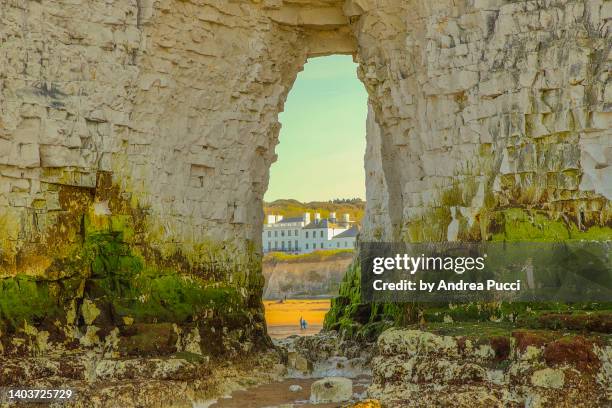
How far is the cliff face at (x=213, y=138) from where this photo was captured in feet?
76.6

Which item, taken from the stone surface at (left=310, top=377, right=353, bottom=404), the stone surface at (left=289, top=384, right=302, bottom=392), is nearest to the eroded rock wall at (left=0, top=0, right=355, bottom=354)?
the stone surface at (left=289, top=384, right=302, bottom=392)

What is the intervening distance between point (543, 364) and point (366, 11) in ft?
43.0

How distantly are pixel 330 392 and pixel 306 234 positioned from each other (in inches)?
3020

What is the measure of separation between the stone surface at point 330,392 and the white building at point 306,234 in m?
68.3

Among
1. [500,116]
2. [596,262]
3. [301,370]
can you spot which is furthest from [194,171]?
[596,262]

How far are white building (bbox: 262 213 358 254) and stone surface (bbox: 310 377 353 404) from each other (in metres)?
68.3

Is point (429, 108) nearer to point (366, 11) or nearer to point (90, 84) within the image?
point (366, 11)

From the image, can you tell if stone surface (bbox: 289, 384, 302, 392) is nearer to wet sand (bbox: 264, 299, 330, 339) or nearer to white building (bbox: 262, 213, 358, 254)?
wet sand (bbox: 264, 299, 330, 339)

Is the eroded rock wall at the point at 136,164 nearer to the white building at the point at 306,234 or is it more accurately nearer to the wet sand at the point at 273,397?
the wet sand at the point at 273,397

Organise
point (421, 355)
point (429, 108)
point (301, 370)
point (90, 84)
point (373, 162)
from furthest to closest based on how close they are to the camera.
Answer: point (373, 162) → point (301, 370) → point (429, 108) → point (90, 84) → point (421, 355)

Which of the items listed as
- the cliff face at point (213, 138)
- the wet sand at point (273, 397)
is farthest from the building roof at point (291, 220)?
the wet sand at point (273, 397)

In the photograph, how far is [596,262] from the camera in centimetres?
2253

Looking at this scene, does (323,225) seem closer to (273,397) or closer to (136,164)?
(136,164)

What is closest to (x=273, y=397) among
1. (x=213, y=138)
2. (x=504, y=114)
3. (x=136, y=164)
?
(x=136, y=164)
